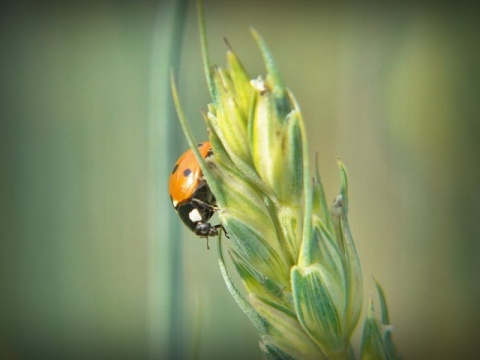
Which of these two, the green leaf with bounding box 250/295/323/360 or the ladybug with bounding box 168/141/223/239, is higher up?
the ladybug with bounding box 168/141/223/239

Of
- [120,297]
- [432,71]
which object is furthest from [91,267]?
[432,71]

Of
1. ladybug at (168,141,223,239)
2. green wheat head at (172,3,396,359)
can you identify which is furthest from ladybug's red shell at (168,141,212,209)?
green wheat head at (172,3,396,359)

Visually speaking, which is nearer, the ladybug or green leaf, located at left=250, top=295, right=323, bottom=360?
green leaf, located at left=250, top=295, right=323, bottom=360

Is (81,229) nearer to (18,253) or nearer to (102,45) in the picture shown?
(18,253)

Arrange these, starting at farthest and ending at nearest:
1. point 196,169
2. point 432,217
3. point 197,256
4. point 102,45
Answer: point 102,45 → point 432,217 → point 197,256 → point 196,169

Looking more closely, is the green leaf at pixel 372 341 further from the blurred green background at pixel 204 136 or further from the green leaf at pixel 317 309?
the blurred green background at pixel 204 136

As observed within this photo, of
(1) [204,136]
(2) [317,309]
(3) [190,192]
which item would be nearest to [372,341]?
(2) [317,309]

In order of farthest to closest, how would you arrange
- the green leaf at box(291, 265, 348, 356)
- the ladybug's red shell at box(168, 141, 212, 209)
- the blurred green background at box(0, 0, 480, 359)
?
the blurred green background at box(0, 0, 480, 359) < the ladybug's red shell at box(168, 141, 212, 209) < the green leaf at box(291, 265, 348, 356)

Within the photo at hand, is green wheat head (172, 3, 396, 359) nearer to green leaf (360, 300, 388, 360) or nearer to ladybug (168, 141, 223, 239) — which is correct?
green leaf (360, 300, 388, 360)
